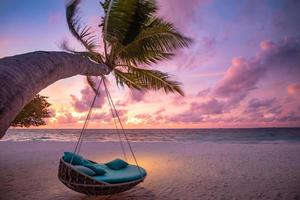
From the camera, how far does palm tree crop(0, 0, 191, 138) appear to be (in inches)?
114

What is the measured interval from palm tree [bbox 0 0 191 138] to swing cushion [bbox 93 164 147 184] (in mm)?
1602

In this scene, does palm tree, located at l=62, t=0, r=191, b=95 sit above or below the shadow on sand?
above

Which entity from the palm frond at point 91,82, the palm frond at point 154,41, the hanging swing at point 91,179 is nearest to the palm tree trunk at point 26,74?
the hanging swing at point 91,179

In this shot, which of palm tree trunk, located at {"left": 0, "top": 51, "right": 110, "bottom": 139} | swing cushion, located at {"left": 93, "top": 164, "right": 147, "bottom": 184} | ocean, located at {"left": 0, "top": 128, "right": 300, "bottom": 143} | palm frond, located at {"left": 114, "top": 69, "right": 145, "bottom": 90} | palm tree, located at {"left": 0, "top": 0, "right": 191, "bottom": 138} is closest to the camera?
palm tree trunk, located at {"left": 0, "top": 51, "right": 110, "bottom": 139}

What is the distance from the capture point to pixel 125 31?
5.53 metres

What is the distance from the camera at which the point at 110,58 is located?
589 cm

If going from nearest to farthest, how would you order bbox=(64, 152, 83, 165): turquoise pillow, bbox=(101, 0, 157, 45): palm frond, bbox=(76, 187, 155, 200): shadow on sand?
bbox=(64, 152, 83, 165): turquoise pillow → bbox=(76, 187, 155, 200): shadow on sand → bbox=(101, 0, 157, 45): palm frond

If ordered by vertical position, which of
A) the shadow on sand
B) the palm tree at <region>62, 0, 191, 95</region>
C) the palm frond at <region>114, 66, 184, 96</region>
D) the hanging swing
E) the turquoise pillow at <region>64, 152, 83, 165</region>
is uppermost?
the palm tree at <region>62, 0, 191, 95</region>

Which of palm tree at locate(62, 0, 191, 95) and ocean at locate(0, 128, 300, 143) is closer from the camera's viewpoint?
palm tree at locate(62, 0, 191, 95)

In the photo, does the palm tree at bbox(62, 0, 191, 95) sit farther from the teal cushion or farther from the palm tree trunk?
the teal cushion

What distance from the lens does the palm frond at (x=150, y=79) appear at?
6.90 m

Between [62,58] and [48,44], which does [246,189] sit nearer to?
[62,58]

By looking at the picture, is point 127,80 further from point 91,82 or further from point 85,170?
point 85,170

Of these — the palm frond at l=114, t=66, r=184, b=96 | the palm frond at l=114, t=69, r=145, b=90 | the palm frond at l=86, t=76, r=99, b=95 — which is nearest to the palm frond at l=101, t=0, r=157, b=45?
the palm frond at l=114, t=66, r=184, b=96
